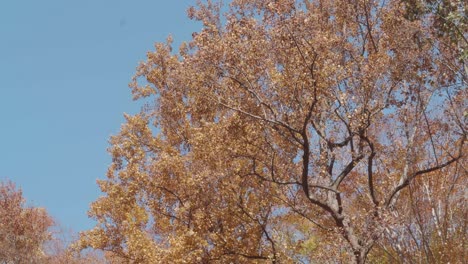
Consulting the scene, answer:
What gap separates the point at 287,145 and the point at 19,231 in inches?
609

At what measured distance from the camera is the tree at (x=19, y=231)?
972 inches

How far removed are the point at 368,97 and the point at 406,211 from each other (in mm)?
3768

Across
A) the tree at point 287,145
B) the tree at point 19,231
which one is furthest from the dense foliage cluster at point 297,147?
the tree at point 19,231

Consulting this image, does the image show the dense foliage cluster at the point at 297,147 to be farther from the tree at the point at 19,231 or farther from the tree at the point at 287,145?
the tree at the point at 19,231

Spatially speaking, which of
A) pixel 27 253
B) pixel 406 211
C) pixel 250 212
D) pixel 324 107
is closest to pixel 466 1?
pixel 406 211

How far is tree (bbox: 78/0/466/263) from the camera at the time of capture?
13750 millimetres

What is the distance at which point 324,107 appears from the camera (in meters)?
15.8

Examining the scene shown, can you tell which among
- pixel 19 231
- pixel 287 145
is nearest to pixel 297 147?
pixel 287 145

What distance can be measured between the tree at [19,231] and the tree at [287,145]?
757 centimetres

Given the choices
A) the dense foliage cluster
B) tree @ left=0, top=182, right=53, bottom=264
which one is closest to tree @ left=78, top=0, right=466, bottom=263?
the dense foliage cluster

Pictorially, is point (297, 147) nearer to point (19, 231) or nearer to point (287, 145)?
point (287, 145)

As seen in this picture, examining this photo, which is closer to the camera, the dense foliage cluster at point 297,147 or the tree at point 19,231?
the dense foliage cluster at point 297,147

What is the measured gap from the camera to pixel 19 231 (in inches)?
1008

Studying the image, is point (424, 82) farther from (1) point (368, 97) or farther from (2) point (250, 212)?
(2) point (250, 212)
